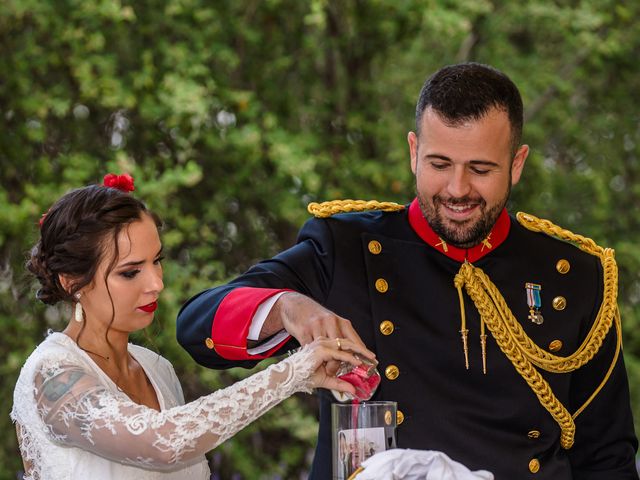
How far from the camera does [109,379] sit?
2.83 m

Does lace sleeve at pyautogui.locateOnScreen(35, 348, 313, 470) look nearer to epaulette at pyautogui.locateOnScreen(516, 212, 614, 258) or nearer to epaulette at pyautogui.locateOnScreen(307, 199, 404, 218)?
epaulette at pyautogui.locateOnScreen(307, 199, 404, 218)

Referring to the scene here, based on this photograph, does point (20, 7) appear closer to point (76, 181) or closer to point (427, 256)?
point (76, 181)

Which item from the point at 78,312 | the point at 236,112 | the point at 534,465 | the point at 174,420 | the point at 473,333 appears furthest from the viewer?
the point at 236,112

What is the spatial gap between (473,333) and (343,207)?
50cm

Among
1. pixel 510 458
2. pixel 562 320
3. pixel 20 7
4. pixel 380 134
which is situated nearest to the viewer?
pixel 510 458

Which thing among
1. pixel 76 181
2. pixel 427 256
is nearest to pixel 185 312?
pixel 427 256

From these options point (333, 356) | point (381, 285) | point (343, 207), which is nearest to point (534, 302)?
point (381, 285)

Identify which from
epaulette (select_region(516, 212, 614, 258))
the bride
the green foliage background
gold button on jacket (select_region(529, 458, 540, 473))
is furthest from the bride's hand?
the green foliage background

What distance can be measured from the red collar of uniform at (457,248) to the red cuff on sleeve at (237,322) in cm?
50

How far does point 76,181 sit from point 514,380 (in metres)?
3.05

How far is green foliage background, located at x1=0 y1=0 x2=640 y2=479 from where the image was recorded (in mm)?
5250

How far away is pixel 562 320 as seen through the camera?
9.27 feet

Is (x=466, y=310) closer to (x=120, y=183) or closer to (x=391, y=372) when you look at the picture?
(x=391, y=372)

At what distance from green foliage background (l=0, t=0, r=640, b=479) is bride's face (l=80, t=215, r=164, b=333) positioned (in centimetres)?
202
